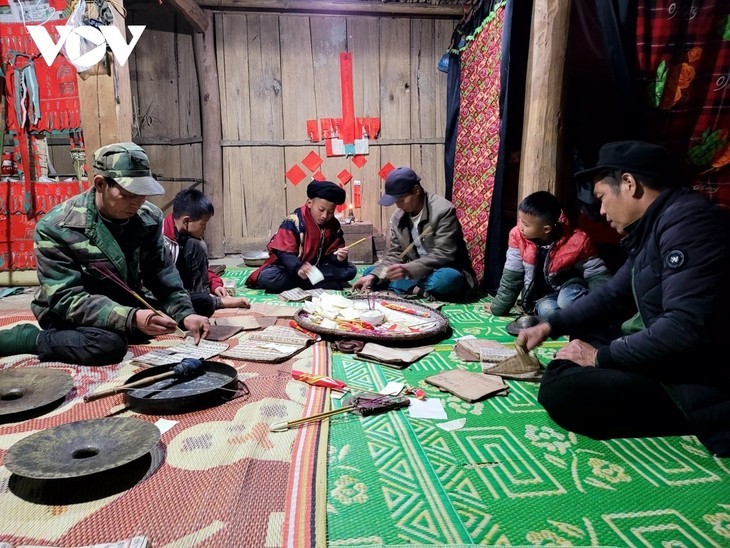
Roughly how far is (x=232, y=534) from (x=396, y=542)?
18.8 inches

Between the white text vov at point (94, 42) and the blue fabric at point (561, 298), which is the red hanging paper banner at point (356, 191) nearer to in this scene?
the white text vov at point (94, 42)

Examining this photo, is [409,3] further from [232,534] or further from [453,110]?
[232,534]

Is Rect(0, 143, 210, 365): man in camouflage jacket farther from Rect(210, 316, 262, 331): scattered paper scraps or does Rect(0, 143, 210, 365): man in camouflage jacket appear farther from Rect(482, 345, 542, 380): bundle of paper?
Rect(482, 345, 542, 380): bundle of paper

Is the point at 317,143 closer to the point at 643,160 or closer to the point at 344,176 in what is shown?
the point at 344,176

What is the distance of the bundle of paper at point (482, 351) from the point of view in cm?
298

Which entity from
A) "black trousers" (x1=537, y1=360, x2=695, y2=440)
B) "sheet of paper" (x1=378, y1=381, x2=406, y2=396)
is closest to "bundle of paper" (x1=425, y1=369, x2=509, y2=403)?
"sheet of paper" (x1=378, y1=381, x2=406, y2=396)

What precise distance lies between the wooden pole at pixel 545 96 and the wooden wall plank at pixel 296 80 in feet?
12.2

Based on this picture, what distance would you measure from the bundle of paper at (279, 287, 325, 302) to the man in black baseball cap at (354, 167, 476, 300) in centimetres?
38

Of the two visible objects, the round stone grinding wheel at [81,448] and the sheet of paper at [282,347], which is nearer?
the round stone grinding wheel at [81,448]

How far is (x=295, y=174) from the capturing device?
23.8 ft

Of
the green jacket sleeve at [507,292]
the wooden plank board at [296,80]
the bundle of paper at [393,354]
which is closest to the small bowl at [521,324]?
the green jacket sleeve at [507,292]

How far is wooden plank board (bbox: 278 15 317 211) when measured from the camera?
702 centimetres

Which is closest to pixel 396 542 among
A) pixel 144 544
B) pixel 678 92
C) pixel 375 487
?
pixel 375 487

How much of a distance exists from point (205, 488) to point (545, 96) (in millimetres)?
3594
